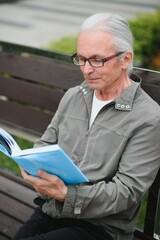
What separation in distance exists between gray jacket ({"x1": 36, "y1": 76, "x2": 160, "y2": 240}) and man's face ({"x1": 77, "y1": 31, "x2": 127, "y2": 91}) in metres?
0.09

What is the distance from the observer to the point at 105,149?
2.11m

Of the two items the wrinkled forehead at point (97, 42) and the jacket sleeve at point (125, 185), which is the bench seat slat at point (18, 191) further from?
the wrinkled forehead at point (97, 42)

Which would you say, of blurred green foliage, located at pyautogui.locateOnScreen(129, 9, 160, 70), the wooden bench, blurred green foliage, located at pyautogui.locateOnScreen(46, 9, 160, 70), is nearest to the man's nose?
the wooden bench

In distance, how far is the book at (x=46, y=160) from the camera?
1.71 meters

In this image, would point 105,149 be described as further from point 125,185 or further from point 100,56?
point 100,56

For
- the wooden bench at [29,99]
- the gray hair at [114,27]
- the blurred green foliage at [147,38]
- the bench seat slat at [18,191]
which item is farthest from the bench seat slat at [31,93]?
the blurred green foliage at [147,38]

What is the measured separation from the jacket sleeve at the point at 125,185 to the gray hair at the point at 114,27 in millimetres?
379

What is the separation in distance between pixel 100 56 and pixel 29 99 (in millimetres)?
1309

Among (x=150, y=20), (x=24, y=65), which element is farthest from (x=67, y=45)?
(x=24, y=65)

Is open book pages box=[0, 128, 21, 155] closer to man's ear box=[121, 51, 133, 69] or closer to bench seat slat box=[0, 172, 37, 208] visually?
man's ear box=[121, 51, 133, 69]

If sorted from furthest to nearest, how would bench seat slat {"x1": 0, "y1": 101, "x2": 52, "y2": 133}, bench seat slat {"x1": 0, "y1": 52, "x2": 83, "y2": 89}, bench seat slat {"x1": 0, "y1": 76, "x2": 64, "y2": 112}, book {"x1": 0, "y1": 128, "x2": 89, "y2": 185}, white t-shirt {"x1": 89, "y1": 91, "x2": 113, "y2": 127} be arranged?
1. bench seat slat {"x1": 0, "y1": 101, "x2": 52, "y2": 133}
2. bench seat slat {"x1": 0, "y1": 76, "x2": 64, "y2": 112}
3. bench seat slat {"x1": 0, "y1": 52, "x2": 83, "y2": 89}
4. white t-shirt {"x1": 89, "y1": 91, "x2": 113, "y2": 127}
5. book {"x1": 0, "y1": 128, "x2": 89, "y2": 185}

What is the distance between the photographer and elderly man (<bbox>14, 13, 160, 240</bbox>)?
1984 millimetres

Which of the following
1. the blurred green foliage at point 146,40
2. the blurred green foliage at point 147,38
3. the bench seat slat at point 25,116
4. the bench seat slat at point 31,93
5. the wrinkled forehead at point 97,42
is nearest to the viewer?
the wrinkled forehead at point 97,42

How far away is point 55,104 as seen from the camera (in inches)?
121
